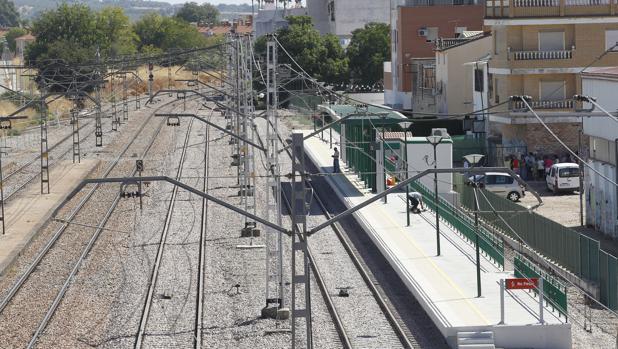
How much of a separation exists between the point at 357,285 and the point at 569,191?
626 inches

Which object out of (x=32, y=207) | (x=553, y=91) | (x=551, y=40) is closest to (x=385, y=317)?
(x=32, y=207)

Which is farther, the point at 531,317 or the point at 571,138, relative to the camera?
the point at 571,138

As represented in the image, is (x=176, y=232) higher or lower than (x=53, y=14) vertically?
lower

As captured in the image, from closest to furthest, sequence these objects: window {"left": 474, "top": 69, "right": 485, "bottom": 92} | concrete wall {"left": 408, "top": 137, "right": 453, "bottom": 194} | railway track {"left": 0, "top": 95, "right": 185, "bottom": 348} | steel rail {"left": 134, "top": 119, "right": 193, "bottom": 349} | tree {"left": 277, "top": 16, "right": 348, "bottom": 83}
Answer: steel rail {"left": 134, "top": 119, "right": 193, "bottom": 349}
railway track {"left": 0, "top": 95, "right": 185, "bottom": 348}
concrete wall {"left": 408, "top": 137, "right": 453, "bottom": 194}
window {"left": 474, "top": 69, "right": 485, "bottom": 92}
tree {"left": 277, "top": 16, "right": 348, "bottom": 83}

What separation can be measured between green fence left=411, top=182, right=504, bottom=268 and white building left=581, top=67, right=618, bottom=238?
9.57 feet

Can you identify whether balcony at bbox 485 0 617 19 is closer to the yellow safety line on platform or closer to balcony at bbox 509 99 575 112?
balcony at bbox 509 99 575 112

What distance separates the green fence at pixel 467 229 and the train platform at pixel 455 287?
21 centimetres

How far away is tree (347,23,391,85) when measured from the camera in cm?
8512

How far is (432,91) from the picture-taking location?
64.5m

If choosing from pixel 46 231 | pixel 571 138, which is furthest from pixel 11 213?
pixel 571 138

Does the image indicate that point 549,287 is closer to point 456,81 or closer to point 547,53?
point 547,53

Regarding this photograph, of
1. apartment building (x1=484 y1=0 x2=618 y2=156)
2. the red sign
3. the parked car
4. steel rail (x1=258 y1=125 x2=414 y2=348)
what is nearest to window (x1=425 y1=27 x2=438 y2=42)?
apartment building (x1=484 y1=0 x2=618 y2=156)

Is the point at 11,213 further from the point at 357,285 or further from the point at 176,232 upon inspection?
the point at 357,285

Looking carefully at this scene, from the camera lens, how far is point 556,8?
47.5 m
